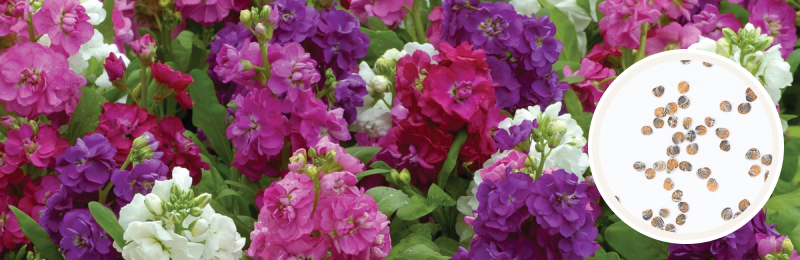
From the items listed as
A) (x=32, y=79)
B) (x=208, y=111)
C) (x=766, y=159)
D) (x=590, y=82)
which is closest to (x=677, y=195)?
(x=766, y=159)

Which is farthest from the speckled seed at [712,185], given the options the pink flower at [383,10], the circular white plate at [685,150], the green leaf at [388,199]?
the pink flower at [383,10]

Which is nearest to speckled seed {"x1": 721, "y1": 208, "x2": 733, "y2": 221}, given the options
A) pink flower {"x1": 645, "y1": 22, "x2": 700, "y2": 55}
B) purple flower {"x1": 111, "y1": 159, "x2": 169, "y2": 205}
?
pink flower {"x1": 645, "y1": 22, "x2": 700, "y2": 55}

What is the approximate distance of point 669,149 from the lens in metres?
0.98

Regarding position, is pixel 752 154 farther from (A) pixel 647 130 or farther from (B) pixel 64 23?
(B) pixel 64 23

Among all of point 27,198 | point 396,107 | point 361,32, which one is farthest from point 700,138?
point 27,198

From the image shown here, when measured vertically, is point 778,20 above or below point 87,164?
below

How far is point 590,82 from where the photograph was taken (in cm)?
148

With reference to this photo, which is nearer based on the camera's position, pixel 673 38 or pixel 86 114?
pixel 86 114

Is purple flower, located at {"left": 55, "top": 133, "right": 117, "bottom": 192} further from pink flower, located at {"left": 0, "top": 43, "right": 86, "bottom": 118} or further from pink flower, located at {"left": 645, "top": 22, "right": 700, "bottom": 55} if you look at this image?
pink flower, located at {"left": 645, "top": 22, "right": 700, "bottom": 55}

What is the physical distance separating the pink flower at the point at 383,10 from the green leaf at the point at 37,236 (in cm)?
70

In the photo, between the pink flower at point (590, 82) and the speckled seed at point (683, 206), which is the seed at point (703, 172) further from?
the pink flower at point (590, 82)

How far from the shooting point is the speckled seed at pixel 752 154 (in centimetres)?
97

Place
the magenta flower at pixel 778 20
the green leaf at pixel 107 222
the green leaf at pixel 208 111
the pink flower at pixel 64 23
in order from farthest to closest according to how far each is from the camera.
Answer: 1. the magenta flower at pixel 778 20
2. the green leaf at pixel 208 111
3. the pink flower at pixel 64 23
4. the green leaf at pixel 107 222

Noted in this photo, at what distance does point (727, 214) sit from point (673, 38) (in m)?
0.59
